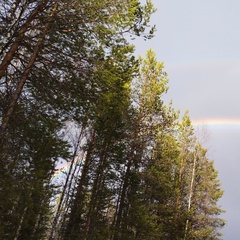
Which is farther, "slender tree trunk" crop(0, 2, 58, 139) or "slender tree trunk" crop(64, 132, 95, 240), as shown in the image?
"slender tree trunk" crop(64, 132, 95, 240)

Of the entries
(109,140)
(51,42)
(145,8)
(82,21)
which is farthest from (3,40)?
(109,140)

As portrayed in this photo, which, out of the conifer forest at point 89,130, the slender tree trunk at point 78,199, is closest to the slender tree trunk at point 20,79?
the conifer forest at point 89,130

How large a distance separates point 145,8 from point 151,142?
1044cm

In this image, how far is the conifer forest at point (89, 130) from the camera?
7578 mm

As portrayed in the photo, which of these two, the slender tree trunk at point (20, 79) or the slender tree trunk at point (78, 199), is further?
the slender tree trunk at point (78, 199)

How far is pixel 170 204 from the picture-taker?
987 inches

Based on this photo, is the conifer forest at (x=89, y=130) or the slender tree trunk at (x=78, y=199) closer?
the conifer forest at (x=89, y=130)

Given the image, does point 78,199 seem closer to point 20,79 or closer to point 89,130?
point 89,130

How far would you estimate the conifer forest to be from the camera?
7.58m

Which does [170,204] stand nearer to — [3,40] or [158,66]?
[158,66]

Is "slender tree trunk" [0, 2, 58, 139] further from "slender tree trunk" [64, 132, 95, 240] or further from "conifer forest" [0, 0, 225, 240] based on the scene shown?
"slender tree trunk" [64, 132, 95, 240]

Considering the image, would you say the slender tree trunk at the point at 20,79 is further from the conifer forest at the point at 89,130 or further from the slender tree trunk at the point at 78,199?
the slender tree trunk at the point at 78,199

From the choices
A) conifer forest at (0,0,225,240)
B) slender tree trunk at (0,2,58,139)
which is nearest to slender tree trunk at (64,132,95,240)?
conifer forest at (0,0,225,240)

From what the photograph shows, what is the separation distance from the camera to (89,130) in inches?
752
